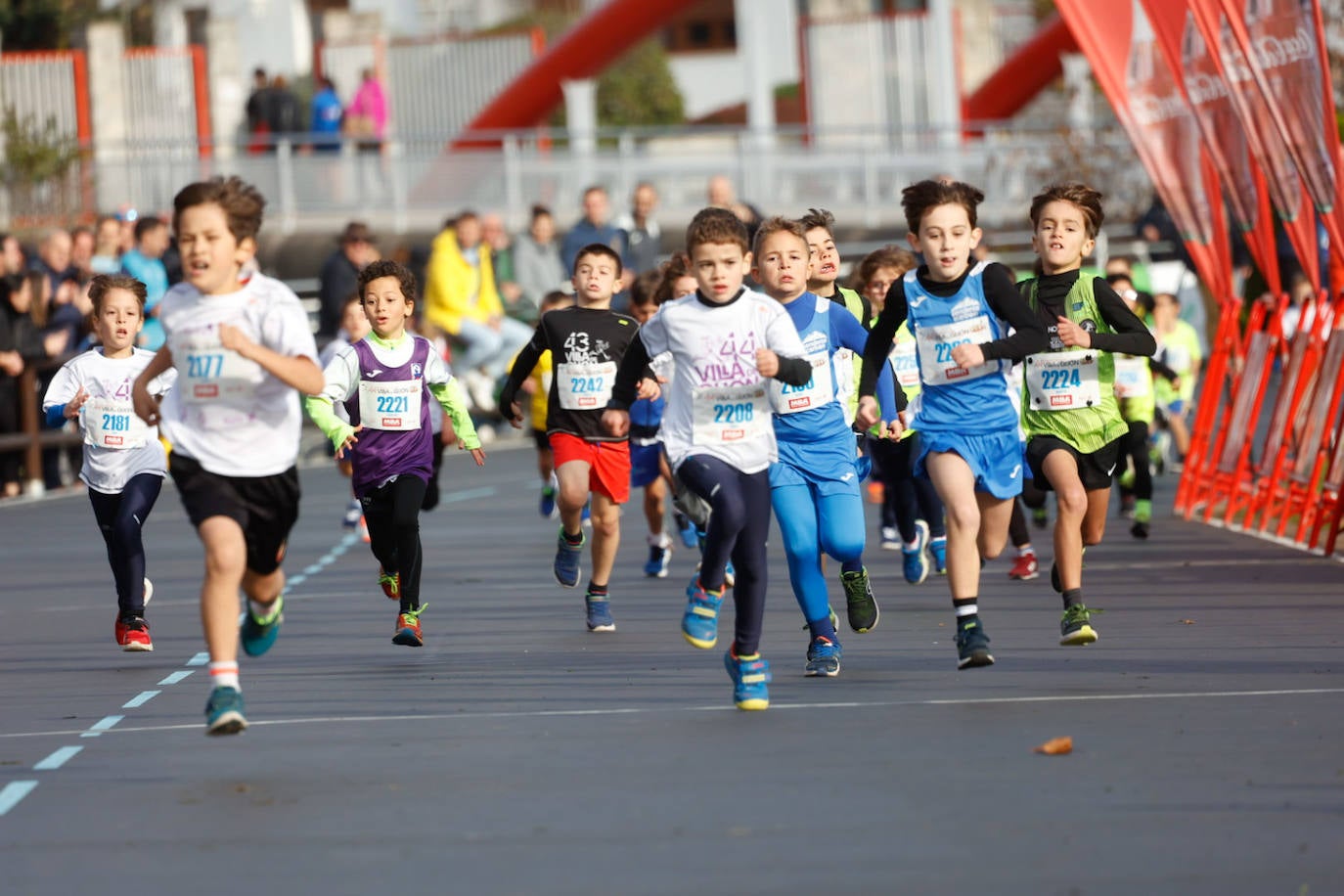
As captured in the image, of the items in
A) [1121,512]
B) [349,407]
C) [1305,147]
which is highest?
[1305,147]

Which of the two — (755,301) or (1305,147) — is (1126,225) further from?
(755,301)

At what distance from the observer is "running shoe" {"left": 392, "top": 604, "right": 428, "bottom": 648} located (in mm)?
10477

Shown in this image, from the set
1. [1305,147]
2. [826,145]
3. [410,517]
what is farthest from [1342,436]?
[826,145]

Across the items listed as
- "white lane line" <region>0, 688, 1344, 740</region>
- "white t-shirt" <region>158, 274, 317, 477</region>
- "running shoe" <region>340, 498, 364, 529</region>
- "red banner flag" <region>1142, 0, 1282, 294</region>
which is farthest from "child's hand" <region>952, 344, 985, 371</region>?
"running shoe" <region>340, 498, 364, 529</region>

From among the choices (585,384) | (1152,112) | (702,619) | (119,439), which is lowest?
(702,619)

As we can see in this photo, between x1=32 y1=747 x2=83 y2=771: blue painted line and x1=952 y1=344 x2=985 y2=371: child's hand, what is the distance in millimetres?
3362

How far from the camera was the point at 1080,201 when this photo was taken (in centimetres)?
1023

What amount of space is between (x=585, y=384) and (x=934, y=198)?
2.88 meters

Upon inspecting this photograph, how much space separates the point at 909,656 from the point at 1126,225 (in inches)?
985

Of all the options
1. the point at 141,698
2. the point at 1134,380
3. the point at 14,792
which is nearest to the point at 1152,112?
the point at 1134,380

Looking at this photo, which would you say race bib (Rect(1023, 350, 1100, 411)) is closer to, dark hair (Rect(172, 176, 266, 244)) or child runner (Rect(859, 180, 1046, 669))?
child runner (Rect(859, 180, 1046, 669))

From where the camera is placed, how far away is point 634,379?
9070 millimetres

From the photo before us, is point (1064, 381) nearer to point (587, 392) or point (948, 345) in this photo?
point (948, 345)

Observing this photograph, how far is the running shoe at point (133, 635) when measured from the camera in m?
10.8
